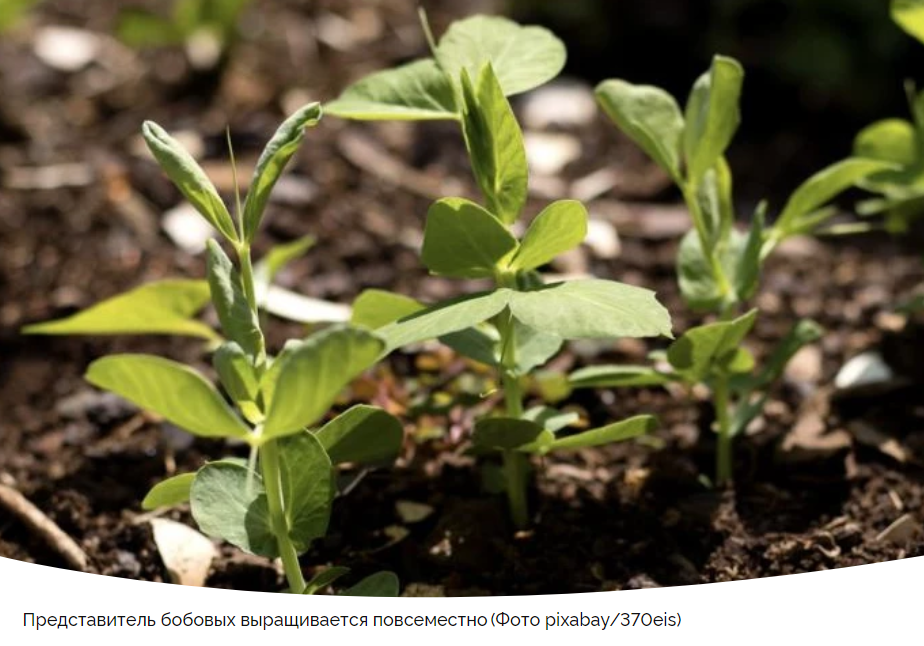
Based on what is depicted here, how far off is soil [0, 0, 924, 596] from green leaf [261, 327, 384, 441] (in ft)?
1.29

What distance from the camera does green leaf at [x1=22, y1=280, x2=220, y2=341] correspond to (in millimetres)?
1693

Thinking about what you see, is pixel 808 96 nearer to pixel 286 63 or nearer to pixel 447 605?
pixel 286 63

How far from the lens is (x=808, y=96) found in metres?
2.71

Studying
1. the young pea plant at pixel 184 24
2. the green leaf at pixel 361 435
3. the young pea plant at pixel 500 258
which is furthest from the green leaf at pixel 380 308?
the young pea plant at pixel 184 24

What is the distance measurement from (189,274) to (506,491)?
82cm

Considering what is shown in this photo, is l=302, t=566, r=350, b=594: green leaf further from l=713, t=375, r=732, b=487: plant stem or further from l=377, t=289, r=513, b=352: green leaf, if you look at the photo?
l=713, t=375, r=732, b=487: plant stem

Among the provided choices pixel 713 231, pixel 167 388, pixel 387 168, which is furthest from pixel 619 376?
pixel 387 168

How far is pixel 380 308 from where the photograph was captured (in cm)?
145

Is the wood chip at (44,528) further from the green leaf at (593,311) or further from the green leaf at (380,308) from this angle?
the green leaf at (593,311)

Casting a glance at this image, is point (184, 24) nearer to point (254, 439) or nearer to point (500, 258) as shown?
point (500, 258)

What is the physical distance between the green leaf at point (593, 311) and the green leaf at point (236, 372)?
0.24 metres

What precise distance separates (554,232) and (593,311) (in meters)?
0.12

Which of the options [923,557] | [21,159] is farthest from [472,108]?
[21,159]

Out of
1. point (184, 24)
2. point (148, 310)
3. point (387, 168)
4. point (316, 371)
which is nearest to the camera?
point (316, 371)
